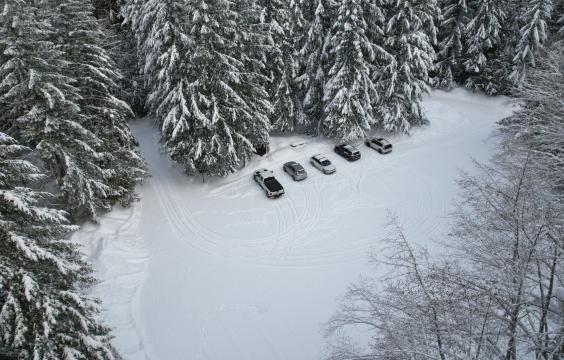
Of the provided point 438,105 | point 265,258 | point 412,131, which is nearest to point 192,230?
point 265,258

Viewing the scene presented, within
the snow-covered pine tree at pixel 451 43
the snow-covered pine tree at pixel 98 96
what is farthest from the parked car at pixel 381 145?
the snow-covered pine tree at pixel 98 96

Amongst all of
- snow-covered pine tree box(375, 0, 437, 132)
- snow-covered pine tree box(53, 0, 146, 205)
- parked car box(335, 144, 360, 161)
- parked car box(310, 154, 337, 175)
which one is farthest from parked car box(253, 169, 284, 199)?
snow-covered pine tree box(375, 0, 437, 132)

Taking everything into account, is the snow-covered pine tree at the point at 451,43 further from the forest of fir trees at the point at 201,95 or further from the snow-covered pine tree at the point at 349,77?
the snow-covered pine tree at the point at 349,77

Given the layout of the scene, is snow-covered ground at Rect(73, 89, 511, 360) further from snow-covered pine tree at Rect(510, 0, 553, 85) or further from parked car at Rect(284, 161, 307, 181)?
snow-covered pine tree at Rect(510, 0, 553, 85)

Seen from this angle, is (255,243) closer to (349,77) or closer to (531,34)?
(349,77)

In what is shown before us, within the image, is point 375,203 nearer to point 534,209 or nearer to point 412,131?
point 412,131

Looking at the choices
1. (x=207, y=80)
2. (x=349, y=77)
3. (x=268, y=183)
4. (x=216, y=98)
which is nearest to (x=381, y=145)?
(x=349, y=77)
